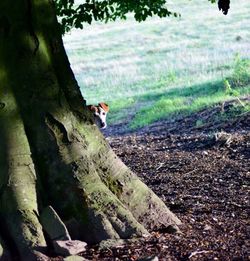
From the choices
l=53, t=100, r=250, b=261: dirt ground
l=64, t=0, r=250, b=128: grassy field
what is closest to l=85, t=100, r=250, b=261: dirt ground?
l=53, t=100, r=250, b=261: dirt ground

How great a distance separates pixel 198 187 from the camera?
23.9 feet

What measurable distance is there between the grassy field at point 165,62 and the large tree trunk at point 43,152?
925 centimetres

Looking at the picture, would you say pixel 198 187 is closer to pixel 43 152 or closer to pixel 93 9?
pixel 43 152

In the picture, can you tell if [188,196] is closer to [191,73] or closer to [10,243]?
[10,243]

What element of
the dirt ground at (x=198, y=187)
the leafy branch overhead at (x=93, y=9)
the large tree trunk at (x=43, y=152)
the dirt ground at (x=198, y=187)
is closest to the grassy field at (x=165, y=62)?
the dirt ground at (x=198, y=187)

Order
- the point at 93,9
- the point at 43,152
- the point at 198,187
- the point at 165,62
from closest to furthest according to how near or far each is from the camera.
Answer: the point at 43,152 → the point at 198,187 → the point at 93,9 → the point at 165,62

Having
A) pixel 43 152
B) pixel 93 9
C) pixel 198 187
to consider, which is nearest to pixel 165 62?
pixel 93 9

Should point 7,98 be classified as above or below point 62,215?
above

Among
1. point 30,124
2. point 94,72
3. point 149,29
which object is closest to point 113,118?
point 94,72

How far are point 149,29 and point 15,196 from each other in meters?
37.5

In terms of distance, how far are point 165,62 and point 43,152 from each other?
975 inches

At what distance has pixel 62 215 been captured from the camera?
18.1 feet

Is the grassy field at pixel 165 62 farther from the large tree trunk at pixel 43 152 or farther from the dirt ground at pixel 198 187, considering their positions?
the large tree trunk at pixel 43 152

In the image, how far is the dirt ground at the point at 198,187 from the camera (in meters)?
5.14
